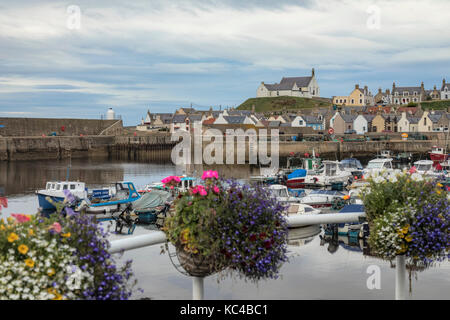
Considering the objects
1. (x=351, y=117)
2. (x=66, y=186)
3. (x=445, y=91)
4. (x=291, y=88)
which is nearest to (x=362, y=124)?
(x=351, y=117)

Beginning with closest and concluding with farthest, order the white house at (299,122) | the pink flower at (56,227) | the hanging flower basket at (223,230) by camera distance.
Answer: the pink flower at (56,227) → the hanging flower basket at (223,230) → the white house at (299,122)

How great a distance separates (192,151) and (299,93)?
71.4 meters

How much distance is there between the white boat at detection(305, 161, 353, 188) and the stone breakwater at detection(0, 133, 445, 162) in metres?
35.4

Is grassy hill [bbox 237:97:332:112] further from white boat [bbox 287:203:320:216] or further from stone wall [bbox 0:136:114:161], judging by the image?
white boat [bbox 287:203:320:216]

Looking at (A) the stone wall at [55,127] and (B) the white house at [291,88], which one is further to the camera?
(B) the white house at [291,88]

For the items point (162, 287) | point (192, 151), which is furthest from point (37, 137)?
point (162, 287)

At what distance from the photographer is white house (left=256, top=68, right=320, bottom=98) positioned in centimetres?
15800

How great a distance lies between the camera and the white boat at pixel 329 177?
44750mm

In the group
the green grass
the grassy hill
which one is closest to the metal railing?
the grassy hill

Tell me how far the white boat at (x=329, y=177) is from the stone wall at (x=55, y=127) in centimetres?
6779

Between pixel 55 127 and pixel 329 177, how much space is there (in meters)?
71.5

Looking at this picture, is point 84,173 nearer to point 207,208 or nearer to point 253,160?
point 253,160

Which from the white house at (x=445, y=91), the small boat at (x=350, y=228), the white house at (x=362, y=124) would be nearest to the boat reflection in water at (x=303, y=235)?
the small boat at (x=350, y=228)

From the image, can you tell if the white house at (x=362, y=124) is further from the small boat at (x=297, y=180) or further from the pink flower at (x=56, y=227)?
the pink flower at (x=56, y=227)
